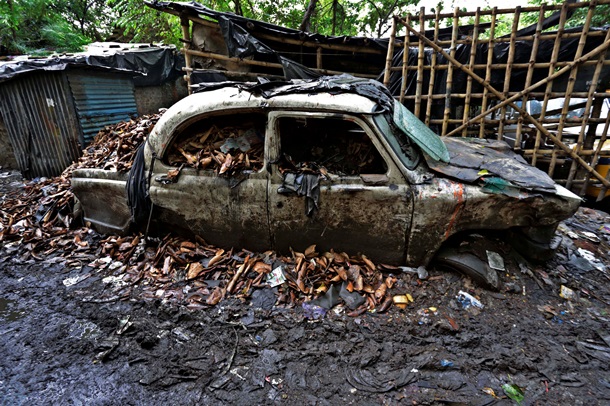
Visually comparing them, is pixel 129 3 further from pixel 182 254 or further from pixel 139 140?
pixel 182 254

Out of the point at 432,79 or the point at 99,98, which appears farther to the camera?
the point at 99,98

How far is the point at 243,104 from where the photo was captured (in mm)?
2994

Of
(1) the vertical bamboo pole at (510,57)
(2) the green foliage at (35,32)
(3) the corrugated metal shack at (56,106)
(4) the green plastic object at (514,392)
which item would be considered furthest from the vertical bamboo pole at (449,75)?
(2) the green foliage at (35,32)

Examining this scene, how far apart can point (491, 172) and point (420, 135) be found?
742 millimetres

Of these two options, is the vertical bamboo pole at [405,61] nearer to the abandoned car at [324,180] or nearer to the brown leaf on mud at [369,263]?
the abandoned car at [324,180]

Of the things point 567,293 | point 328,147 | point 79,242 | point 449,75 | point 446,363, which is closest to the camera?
point 446,363

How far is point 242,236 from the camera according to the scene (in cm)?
328

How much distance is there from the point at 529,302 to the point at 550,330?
29cm

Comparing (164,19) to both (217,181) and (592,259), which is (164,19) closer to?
(217,181)

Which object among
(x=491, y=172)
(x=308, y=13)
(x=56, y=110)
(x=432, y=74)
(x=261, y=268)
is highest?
(x=308, y=13)

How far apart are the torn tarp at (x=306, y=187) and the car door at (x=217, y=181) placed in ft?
0.77

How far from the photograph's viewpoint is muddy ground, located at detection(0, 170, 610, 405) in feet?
6.84

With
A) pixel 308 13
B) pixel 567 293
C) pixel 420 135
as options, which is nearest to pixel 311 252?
pixel 420 135

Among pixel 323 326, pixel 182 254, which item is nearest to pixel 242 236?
pixel 182 254
